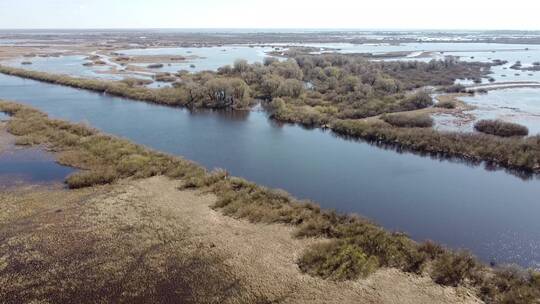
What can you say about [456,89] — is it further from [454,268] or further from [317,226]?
[454,268]

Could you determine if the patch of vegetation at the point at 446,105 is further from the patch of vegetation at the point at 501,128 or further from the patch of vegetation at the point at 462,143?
the patch of vegetation at the point at 462,143

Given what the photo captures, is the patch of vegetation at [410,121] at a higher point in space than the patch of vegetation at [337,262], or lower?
higher

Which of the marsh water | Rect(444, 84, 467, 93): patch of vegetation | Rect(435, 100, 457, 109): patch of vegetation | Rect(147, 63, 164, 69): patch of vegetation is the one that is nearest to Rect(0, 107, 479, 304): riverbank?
the marsh water

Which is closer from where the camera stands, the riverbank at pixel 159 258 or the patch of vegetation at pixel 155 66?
the riverbank at pixel 159 258

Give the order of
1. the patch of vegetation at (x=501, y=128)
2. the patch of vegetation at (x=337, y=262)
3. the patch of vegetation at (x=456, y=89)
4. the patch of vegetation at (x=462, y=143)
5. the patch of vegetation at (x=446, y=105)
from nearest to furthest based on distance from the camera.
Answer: the patch of vegetation at (x=337, y=262) → the patch of vegetation at (x=462, y=143) → the patch of vegetation at (x=501, y=128) → the patch of vegetation at (x=446, y=105) → the patch of vegetation at (x=456, y=89)

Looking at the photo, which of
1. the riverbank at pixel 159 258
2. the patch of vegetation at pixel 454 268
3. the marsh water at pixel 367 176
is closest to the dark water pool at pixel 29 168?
the riverbank at pixel 159 258
